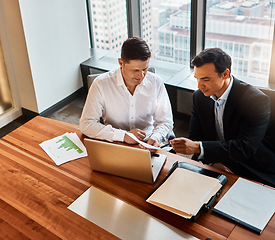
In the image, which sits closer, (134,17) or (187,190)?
(187,190)

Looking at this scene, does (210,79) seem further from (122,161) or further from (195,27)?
(195,27)

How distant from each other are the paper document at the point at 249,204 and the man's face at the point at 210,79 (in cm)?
57

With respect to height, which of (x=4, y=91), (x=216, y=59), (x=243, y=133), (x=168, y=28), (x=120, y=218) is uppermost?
(x=216, y=59)

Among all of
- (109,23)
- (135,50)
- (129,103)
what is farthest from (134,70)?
(109,23)

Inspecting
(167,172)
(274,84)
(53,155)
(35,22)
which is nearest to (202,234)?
(167,172)

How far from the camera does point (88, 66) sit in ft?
13.8

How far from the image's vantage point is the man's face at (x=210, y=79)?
2.04m

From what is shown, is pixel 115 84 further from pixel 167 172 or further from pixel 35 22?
pixel 35 22

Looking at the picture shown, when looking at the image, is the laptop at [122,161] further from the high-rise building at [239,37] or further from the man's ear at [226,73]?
the high-rise building at [239,37]

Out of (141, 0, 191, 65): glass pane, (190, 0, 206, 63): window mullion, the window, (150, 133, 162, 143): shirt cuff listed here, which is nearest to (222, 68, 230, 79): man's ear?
(150, 133, 162, 143): shirt cuff

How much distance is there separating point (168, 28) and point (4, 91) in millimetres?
1937

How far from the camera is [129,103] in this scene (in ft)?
7.88

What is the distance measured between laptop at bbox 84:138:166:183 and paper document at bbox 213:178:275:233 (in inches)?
15.0

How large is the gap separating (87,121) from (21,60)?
1811 millimetres
